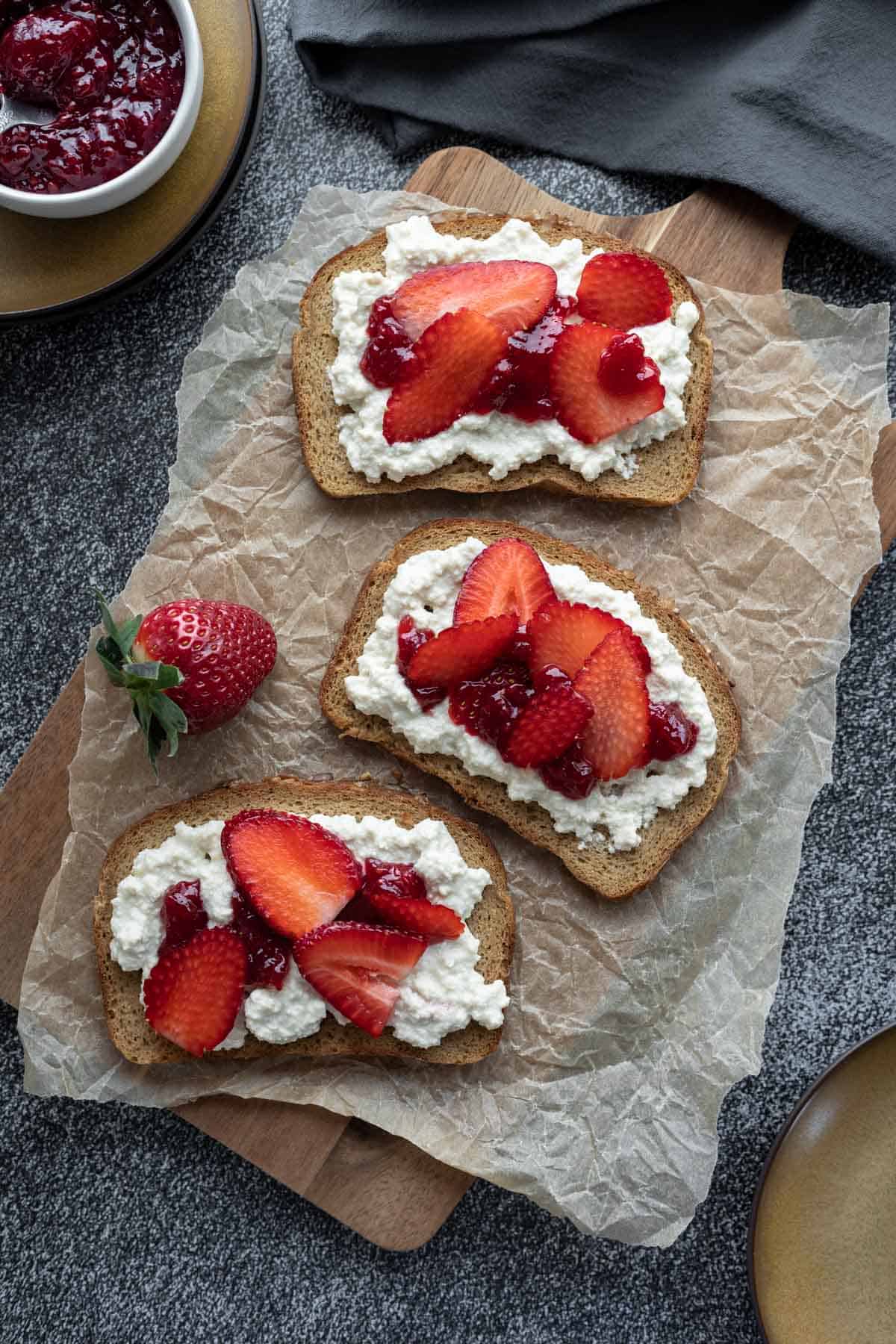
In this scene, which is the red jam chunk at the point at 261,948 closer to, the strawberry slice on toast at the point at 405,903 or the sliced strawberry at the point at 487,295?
the strawberry slice on toast at the point at 405,903

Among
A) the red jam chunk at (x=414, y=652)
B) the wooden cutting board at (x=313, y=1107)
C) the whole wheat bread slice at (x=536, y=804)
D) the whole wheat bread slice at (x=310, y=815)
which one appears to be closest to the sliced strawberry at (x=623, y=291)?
the wooden cutting board at (x=313, y=1107)

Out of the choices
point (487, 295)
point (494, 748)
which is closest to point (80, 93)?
point (487, 295)

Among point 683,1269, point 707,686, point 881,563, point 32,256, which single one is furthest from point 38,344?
point 683,1269

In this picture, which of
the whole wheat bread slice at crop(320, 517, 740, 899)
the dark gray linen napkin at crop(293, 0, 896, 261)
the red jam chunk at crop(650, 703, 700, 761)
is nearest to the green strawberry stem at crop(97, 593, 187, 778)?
the whole wheat bread slice at crop(320, 517, 740, 899)

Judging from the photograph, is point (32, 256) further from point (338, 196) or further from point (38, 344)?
point (338, 196)

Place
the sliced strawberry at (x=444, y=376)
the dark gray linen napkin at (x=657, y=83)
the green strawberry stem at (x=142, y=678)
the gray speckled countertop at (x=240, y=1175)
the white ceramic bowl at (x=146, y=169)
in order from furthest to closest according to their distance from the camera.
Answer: the gray speckled countertop at (x=240, y=1175)
the dark gray linen napkin at (x=657, y=83)
the sliced strawberry at (x=444, y=376)
the white ceramic bowl at (x=146, y=169)
the green strawberry stem at (x=142, y=678)

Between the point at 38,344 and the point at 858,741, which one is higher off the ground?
the point at 38,344
